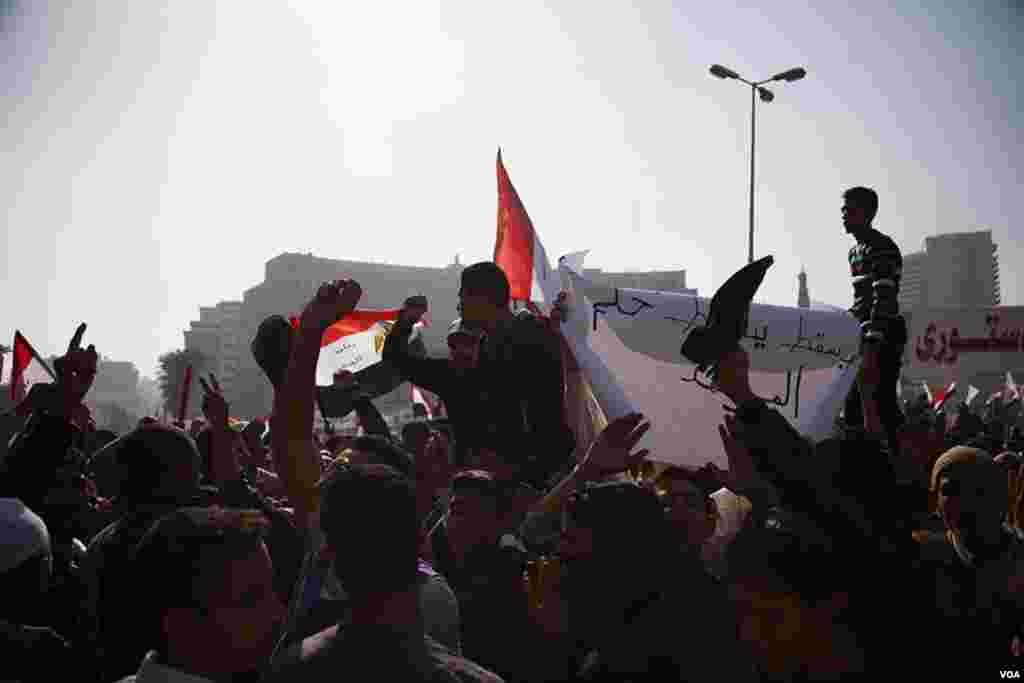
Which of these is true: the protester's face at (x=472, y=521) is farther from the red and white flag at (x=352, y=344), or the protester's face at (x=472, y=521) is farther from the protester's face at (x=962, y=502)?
the red and white flag at (x=352, y=344)

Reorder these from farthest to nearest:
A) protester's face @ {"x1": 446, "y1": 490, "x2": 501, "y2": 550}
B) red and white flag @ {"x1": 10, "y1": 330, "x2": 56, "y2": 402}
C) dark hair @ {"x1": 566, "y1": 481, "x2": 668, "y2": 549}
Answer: red and white flag @ {"x1": 10, "y1": 330, "x2": 56, "y2": 402}
protester's face @ {"x1": 446, "y1": 490, "x2": 501, "y2": 550}
dark hair @ {"x1": 566, "y1": 481, "x2": 668, "y2": 549}

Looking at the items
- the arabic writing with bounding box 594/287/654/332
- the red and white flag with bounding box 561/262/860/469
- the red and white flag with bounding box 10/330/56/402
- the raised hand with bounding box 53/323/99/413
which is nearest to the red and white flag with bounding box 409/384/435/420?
the red and white flag with bounding box 10/330/56/402

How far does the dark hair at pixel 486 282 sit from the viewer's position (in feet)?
13.9

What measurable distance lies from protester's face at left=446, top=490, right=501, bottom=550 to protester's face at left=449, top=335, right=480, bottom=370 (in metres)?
0.93

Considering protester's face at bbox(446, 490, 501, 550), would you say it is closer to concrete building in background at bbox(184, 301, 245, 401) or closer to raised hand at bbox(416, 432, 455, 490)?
raised hand at bbox(416, 432, 455, 490)

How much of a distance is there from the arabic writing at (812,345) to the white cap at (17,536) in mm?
3570

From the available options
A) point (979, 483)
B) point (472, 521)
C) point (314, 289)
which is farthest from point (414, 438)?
point (314, 289)

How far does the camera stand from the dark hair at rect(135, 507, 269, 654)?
214cm

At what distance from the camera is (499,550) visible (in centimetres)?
354

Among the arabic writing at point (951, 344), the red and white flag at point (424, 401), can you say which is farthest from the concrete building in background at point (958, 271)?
the red and white flag at point (424, 401)

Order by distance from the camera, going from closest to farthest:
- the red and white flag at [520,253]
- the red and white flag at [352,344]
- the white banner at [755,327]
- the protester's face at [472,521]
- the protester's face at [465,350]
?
1. the protester's face at [472,521]
2. the protester's face at [465,350]
3. the white banner at [755,327]
4. the red and white flag at [520,253]
5. the red and white flag at [352,344]

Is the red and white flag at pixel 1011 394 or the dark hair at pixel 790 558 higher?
the dark hair at pixel 790 558

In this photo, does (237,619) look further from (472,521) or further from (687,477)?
(687,477)

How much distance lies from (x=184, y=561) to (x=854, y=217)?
3.82 m
